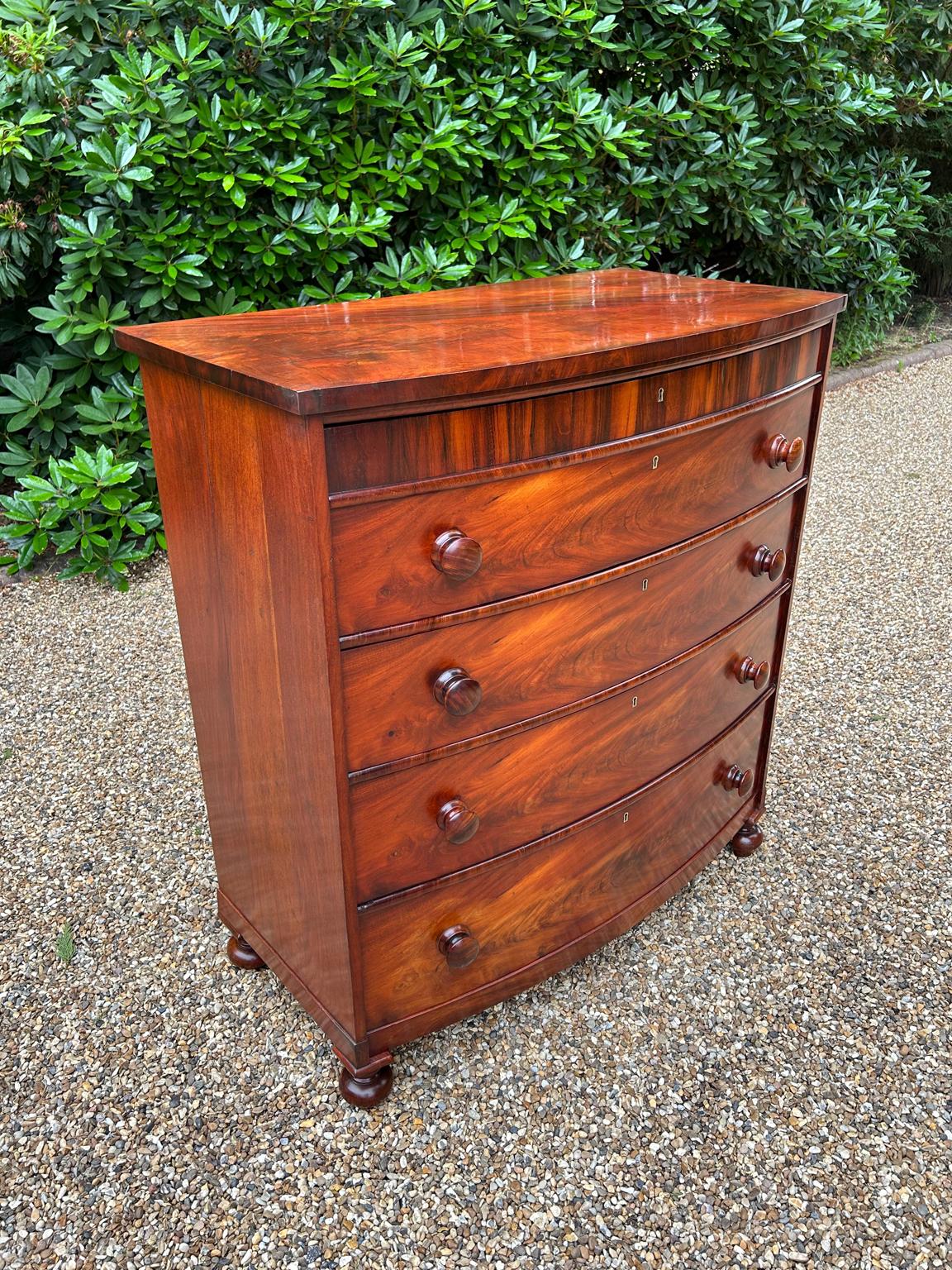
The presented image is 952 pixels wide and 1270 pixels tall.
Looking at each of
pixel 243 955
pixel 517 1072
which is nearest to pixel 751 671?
pixel 517 1072

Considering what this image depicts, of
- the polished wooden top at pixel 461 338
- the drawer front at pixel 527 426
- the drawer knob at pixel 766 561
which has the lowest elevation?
the drawer knob at pixel 766 561

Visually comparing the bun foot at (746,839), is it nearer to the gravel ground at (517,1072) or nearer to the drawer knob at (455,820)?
the gravel ground at (517,1072)

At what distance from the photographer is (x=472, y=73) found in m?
4.29

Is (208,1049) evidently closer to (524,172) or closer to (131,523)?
(131,523)

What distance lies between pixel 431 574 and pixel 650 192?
14.5 ft

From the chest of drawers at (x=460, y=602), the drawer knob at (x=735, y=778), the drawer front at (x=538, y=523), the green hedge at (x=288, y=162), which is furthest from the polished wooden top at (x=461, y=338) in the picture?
the green hedge at (x=288, y=162)

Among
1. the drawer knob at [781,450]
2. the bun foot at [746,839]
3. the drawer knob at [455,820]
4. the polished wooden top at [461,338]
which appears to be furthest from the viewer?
the bun foot at [746,839]

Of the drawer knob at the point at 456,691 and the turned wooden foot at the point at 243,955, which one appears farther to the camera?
the turned wooden foot at the point at 243,955

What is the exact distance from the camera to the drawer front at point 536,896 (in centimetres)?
169

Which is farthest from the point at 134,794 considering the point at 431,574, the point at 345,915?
the point at 431,574

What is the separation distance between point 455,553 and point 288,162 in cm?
319

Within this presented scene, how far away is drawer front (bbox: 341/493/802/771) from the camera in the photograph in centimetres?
150

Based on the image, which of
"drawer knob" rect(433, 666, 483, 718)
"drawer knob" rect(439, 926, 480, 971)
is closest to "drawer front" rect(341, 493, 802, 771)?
"drawer knob" rect(433, 666, 483, 718)

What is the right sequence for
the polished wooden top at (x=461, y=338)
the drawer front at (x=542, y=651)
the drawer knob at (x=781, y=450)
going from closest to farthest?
1. the polished wooden top at (x=461, y=338)
2. the drawer front at (x=542, y=651)
3. the drawer knob at (x=781, y=450)
